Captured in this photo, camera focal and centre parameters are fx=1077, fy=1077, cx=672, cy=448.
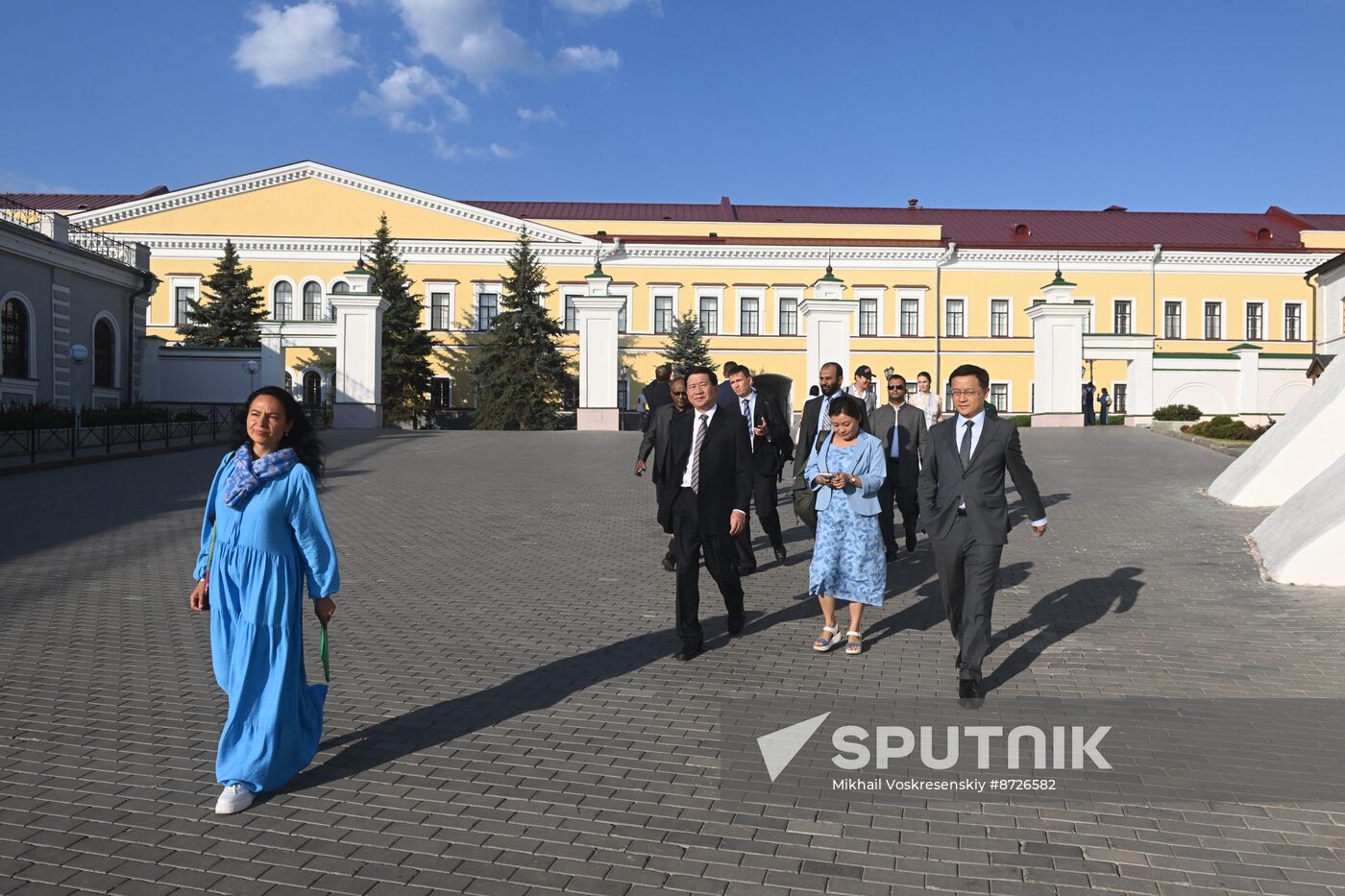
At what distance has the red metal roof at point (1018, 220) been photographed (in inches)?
2222

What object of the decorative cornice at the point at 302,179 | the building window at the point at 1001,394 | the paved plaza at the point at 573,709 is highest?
the decorative cornice at the point at 302,179

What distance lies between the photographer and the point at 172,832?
409 cm

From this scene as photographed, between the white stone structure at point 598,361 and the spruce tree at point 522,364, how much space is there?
10.9 metres

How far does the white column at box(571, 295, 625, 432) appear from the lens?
31.1 m

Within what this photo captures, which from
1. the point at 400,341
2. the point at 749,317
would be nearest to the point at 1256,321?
the point at 749,317

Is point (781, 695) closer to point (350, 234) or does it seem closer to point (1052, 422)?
point (1052, 422)

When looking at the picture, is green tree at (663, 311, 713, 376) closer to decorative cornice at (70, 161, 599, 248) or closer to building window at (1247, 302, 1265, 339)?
decorative cornice at (70, 161, 599, 248)

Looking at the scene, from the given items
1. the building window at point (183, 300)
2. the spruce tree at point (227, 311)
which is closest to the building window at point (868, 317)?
the spruce tree at point (227, 311)

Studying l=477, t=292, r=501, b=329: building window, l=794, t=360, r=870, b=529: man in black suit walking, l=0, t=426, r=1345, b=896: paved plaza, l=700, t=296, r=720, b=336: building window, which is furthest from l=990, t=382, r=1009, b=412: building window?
l=794, t=360, r=870, b=529: man in black suit walking

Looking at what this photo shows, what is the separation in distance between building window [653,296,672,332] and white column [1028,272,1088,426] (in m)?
21.0

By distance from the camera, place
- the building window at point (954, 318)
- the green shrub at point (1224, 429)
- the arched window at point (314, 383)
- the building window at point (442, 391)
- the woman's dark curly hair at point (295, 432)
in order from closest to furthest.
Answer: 1. the woman's dark curly hair at point (295, 432)
2. the green shrub at point (1224, 429)
3. the arched window at point (314, 383)
4. the building window at point (442, 391)
5. the building window at point (954, 318)

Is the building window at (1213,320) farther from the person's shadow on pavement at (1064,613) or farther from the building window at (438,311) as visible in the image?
the person's shadow on pavement at (1064,613)

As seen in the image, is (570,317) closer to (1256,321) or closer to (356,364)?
(356,364)

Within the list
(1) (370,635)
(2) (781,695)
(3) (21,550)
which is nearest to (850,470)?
(2) (781,695)
